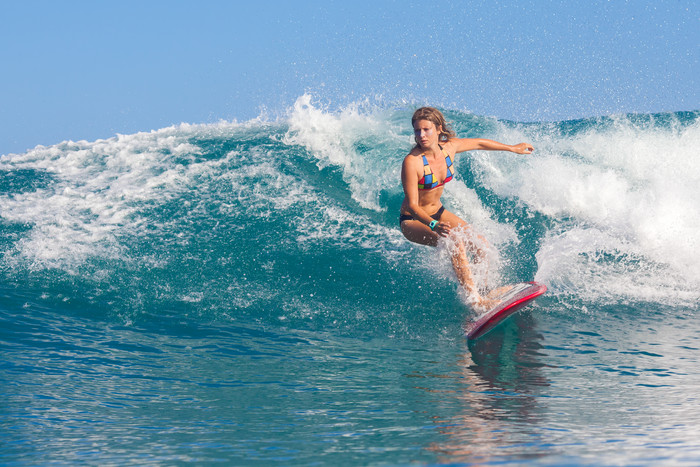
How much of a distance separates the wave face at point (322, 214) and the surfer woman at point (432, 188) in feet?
3.11

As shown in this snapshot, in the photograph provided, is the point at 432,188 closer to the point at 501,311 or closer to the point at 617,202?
the point at 501,311

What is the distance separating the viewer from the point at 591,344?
5211mm

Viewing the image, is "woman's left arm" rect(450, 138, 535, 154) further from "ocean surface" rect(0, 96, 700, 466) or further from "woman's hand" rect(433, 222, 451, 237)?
"ocean surface" rect(0, 96, 700, 466)

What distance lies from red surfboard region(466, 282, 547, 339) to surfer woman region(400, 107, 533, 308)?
40 cm

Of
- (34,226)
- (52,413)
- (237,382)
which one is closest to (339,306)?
(237,382)

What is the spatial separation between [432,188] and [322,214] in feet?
9.03

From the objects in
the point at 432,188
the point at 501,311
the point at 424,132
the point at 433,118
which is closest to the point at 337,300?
the point at 432,188

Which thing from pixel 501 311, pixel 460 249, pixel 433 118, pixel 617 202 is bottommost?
pixel 501 311

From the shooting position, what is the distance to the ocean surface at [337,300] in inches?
123

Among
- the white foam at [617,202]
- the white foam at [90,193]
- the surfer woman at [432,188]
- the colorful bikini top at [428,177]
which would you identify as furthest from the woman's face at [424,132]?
the white foam at [90,193]

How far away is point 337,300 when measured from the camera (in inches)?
261

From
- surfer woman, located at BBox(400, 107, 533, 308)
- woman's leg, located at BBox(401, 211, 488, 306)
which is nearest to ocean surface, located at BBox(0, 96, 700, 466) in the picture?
woman's leg, located at BBox(401, 211, 488, 306)

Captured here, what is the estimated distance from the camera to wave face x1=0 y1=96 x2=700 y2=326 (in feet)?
22.5

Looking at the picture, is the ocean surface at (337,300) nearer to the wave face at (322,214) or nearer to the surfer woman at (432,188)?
the wave face at (322,214)
